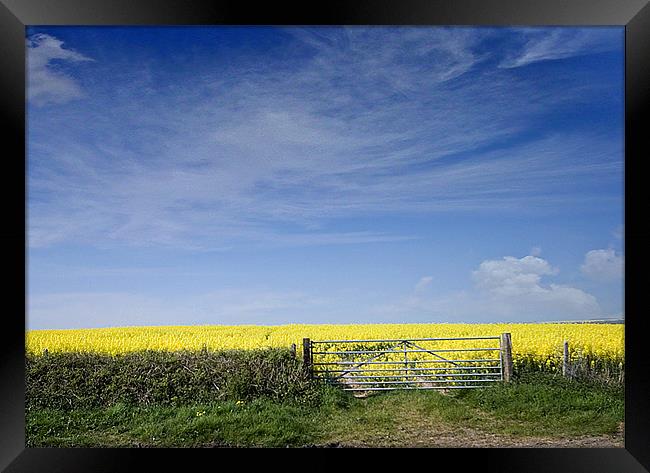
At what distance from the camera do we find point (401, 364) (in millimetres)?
4645

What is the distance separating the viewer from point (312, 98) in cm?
459

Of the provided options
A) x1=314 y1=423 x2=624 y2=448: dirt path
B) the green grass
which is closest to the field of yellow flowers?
the green grass

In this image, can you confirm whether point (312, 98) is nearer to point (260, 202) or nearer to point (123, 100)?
point (260, 202)

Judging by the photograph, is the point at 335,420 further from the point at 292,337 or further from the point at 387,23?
the point at 387,23

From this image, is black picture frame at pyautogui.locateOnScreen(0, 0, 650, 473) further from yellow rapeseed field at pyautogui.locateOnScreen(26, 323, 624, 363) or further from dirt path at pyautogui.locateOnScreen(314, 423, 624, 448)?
yellow rapeseed field at pyautogui.locateOnScreen(26, 323, 624, 363)

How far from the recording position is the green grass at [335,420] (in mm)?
4098

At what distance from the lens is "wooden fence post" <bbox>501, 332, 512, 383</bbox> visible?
15.5 ft

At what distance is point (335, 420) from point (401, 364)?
721mm

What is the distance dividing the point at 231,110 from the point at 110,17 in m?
2.14

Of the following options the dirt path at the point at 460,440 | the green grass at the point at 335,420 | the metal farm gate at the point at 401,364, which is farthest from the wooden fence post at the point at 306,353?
the dirt path at the point at 460,440

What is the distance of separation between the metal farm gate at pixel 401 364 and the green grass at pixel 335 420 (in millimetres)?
120

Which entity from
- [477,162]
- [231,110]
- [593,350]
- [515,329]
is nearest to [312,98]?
[231,110]

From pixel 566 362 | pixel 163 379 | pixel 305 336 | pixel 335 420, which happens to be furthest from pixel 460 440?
pixel 163 379

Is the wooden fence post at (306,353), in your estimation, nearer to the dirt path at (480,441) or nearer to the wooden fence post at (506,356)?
the dirt path at (480,441)
